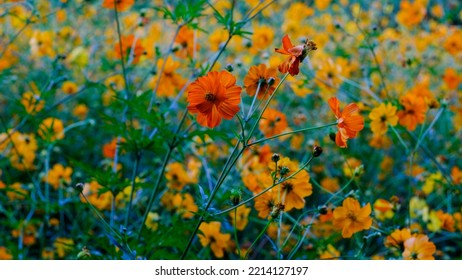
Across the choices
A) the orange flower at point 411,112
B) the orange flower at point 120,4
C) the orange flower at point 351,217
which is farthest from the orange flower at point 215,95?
the orange flower at point 411,112

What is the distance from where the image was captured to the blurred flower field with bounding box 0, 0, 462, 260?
4.69ft

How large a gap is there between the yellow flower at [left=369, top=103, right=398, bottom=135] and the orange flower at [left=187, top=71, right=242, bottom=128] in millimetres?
852

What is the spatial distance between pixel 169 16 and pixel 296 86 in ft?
2.36

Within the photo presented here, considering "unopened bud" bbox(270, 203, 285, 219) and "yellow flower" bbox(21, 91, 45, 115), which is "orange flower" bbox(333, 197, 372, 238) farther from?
"yellow flower" bbox(21, 91, 45, 115)

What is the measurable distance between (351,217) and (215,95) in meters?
0.57

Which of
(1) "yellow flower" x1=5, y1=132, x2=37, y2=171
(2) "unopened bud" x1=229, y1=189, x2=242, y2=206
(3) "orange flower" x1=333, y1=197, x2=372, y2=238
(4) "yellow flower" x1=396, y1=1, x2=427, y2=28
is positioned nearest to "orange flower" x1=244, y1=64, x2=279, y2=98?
(2) "unopened bud" x1=229, y1=189, x2=242, y2=206

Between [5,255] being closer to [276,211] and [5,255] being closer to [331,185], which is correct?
[276,211]

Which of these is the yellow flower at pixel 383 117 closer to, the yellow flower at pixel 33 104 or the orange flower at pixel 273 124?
the orange flower at pixel 273 124

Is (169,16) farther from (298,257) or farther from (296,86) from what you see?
(298,257)

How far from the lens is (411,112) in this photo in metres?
2.02

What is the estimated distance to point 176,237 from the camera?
1.52m

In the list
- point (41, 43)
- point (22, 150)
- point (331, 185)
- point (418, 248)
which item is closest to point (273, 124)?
point (418, 248)

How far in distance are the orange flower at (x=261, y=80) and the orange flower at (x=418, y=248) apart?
594 millimetres
